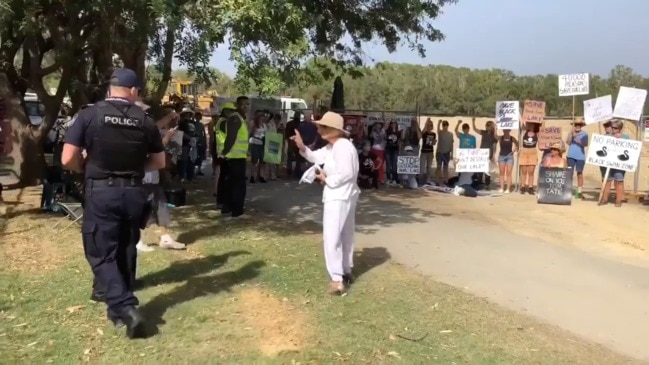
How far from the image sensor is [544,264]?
845 cm

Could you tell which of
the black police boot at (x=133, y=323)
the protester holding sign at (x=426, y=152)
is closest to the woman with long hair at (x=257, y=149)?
the protester holding sign at (x=426, y=152)

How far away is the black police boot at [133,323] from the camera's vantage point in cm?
519

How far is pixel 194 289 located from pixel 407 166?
34.6 feet

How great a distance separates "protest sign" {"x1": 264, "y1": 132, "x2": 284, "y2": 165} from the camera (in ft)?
53.4

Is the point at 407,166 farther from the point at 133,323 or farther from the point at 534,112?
the point at 133,323

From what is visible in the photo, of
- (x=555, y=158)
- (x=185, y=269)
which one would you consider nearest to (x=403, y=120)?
(x=555, y=158)

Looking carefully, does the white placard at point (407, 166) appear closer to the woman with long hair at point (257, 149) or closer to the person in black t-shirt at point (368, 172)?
the person in black t-shirt at point (368, 172)

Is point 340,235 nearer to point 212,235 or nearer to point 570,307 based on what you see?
point 570,307

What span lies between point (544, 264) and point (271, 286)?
11.5 ft

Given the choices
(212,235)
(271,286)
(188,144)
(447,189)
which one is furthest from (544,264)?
(188,144)

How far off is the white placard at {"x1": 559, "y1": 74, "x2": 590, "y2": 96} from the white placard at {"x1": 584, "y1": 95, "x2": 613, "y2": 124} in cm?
79

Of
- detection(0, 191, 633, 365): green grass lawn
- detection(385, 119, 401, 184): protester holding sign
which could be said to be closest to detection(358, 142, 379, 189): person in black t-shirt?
detection(385, 119, 401, 184): protester holding sign

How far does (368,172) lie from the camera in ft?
52.1

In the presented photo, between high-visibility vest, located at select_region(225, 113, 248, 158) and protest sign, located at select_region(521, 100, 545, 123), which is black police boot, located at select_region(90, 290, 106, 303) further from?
protest sign, located at select_region(521, 100, 545, 123)
